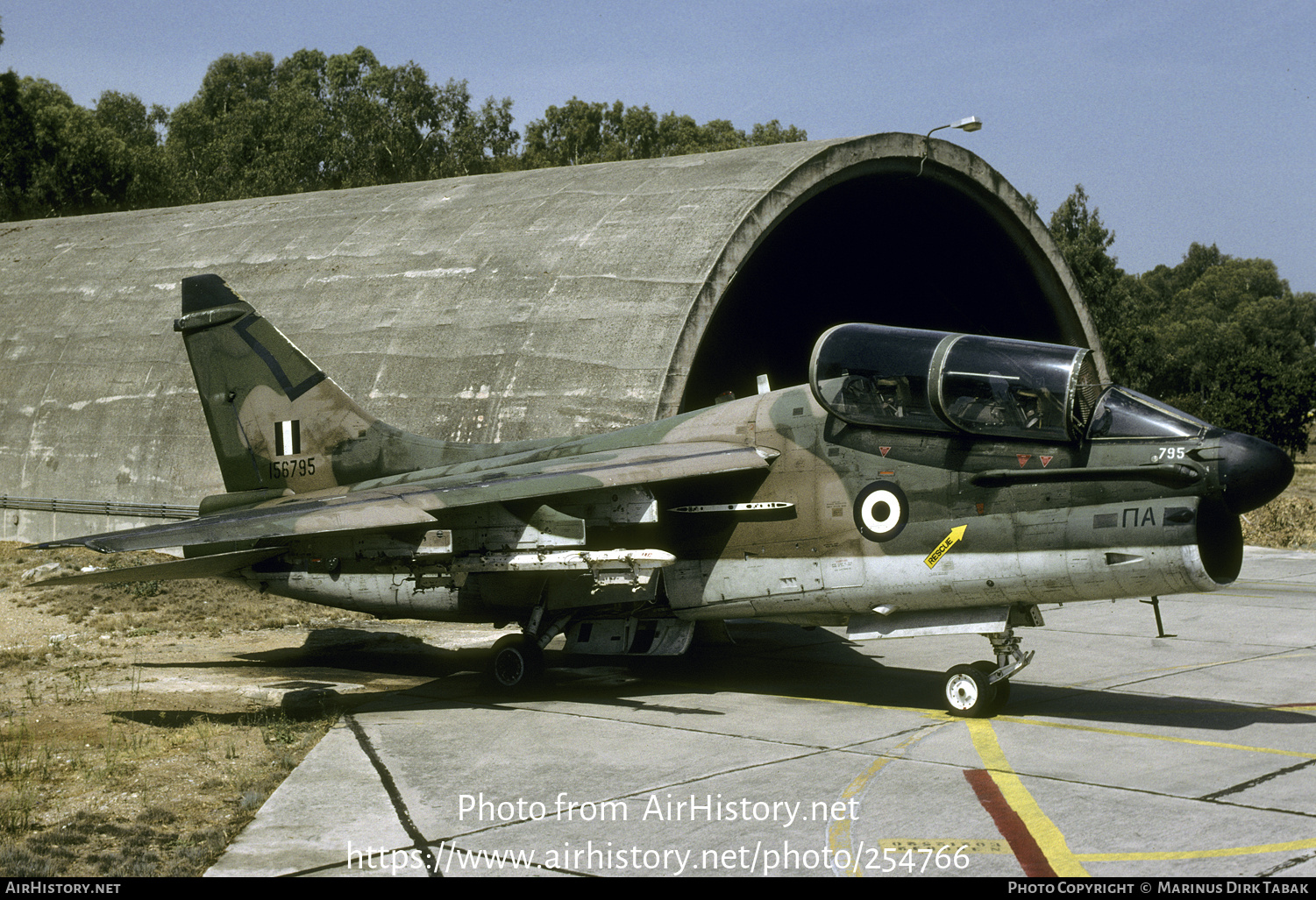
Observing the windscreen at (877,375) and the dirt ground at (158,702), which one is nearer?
the dirt ground at (158,702)

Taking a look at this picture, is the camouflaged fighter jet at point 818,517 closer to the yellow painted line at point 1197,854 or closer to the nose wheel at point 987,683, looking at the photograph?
the nose wheel at point 987,683

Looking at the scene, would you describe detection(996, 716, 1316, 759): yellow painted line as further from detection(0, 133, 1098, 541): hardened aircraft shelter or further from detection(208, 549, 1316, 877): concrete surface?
detection(0, 133, 1098, 541): hardened aircraft shelter

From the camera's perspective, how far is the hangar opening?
25.9 m

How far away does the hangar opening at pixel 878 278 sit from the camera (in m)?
25.9

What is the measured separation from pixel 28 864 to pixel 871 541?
7.91 meters

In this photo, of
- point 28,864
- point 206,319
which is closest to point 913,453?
point 28,864

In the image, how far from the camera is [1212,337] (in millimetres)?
89438

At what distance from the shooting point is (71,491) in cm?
2378

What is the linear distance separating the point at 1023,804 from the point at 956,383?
4.13 metres

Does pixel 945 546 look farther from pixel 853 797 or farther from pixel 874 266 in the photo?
pixel 874 266

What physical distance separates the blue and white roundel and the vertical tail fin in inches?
277

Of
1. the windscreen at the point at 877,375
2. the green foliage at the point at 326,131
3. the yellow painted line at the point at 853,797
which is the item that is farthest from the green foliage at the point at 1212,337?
the green foliage at the point at 326,131

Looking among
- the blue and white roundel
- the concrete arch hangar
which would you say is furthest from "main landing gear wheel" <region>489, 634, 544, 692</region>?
the concrete arch hangar

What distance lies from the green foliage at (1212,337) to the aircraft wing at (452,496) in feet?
79.4
